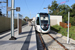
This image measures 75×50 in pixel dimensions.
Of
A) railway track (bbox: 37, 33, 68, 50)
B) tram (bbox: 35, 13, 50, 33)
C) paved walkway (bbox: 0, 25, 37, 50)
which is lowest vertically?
railway track (bbox: 37, 33, 68, 50)

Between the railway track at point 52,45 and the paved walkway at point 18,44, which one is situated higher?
the paved walkway at point 18,44

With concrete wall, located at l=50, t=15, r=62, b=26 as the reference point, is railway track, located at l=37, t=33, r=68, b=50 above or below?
below

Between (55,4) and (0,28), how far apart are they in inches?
1943

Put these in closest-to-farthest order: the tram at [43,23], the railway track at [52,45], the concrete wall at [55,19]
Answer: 1. the railway track at [52,45]
2. the tram at [43,23]
3. the concrete wall at [55,19]

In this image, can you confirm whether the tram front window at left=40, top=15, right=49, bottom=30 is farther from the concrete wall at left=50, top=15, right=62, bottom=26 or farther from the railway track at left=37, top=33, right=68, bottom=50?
the concrete wall at left=50, top=15, right=62, bottom=26

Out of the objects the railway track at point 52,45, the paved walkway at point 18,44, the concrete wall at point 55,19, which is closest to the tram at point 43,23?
the railway track at point 52,45

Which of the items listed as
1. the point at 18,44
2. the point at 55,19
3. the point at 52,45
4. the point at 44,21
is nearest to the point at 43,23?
the point at 44,21

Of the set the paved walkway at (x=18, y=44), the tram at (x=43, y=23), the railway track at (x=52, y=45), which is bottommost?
the railway track at (x=52, y=45)

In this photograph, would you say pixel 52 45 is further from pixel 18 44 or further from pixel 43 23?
pixel 43 23

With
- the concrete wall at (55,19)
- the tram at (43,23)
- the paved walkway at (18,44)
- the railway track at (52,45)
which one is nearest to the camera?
the paved walkway at (18,44)

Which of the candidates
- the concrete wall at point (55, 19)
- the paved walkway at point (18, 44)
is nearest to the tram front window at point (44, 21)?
the paved walkway at point (18, 44)

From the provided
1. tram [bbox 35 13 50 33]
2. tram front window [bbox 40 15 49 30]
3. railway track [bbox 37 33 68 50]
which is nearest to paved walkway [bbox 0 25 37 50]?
railway track [bbox 37 33 68 50]

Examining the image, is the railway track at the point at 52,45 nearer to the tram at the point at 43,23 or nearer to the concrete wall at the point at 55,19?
the tram at the point at 43,23

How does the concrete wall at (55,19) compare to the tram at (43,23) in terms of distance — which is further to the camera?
the concrete wall at (55,19)
